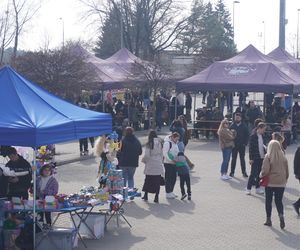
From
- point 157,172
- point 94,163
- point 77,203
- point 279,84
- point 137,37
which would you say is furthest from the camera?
point 137,37

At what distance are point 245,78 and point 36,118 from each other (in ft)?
60.4

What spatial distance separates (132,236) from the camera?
11836mm

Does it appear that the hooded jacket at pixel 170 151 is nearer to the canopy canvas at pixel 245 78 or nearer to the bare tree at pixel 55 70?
the bare tree at pixel 55 70

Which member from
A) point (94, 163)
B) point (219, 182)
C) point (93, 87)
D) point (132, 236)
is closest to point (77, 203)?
point (132, 236)

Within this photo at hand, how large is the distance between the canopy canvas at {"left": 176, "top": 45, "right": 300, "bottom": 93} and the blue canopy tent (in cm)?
1550

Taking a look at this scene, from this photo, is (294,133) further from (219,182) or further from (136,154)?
(136,154)

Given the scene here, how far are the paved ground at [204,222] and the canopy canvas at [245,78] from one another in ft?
29.2

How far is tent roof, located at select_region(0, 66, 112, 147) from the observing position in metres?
9.75

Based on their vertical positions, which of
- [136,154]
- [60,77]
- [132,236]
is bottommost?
[132,236]

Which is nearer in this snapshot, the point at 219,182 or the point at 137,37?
the point at 219,182

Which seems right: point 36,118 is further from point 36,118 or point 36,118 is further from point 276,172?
point 276,172

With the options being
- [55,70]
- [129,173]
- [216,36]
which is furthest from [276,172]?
[216,36]

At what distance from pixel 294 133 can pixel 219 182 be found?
1053cm

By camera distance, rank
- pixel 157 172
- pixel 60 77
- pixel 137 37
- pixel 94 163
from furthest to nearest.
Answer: pixel 137 37 → pixel 60 77 → pixel 94 163 → pixel 157 172
